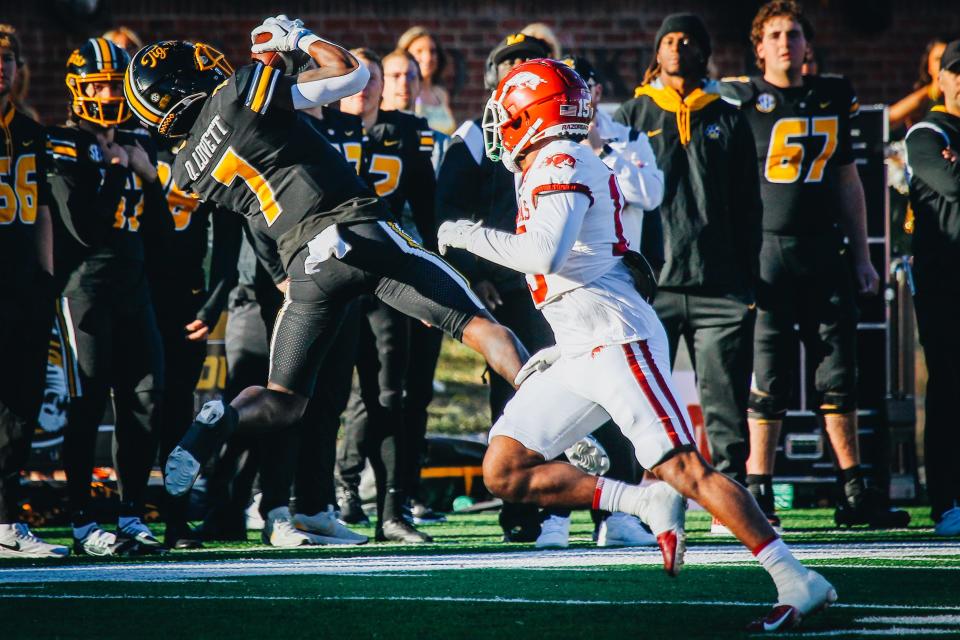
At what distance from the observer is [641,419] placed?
A: 4.27 meters

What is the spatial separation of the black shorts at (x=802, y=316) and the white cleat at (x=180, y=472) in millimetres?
3506

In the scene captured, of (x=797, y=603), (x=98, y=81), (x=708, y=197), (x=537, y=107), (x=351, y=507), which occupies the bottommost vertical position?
(x=351, y=507)

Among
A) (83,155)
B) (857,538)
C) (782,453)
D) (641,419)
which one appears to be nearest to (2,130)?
(83,155)

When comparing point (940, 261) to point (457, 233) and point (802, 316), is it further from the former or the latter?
point (457, 233)

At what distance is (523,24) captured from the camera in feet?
43.2

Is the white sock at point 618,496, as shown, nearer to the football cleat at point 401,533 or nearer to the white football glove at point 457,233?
the white football glove at point 457,233

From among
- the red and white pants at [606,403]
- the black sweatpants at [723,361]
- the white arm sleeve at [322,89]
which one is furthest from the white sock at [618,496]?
the black sweatpants at [723,361]

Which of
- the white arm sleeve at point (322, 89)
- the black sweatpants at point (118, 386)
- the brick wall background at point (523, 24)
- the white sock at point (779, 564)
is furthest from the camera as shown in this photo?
the brick wall background at point (523, 24)

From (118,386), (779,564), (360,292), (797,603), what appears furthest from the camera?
(118,386)

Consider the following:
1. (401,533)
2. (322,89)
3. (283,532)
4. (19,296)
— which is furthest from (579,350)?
(19,296)

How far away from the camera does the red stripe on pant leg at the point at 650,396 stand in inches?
167

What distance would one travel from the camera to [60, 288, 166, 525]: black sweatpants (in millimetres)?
6523

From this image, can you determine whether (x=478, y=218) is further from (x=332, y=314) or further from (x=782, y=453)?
(x=782, y=453)

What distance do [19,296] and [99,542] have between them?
46.7 inches
